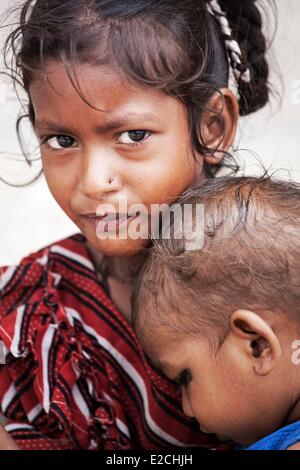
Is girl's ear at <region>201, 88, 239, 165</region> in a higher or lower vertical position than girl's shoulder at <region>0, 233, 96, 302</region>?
higher

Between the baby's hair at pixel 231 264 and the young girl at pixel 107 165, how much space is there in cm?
14

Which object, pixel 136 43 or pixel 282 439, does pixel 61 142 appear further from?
pixel 282 439

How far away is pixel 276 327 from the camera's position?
3.93 feet

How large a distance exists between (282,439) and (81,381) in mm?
435

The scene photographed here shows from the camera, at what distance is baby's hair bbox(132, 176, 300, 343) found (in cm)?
119

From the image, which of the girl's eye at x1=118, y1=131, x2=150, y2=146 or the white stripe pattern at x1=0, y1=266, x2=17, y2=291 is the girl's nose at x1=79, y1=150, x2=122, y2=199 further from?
the white stripe pattern at x1=0, y1=266, x2=17, y2=291

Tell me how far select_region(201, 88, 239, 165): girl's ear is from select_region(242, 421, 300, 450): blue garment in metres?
0.48

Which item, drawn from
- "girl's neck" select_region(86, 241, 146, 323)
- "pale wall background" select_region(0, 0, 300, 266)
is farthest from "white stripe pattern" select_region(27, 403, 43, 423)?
"pale wall background" select_region(0, 0, 300, 266)

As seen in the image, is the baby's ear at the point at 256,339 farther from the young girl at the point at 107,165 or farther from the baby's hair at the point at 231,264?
the young girl at the point at 107,165

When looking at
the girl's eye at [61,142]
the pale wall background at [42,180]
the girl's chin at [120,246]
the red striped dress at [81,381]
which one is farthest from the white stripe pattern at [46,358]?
the pale wall background at [42,180]

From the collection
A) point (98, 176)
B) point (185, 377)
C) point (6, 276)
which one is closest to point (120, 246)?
point (98, 176)

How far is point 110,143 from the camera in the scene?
132 centimetres

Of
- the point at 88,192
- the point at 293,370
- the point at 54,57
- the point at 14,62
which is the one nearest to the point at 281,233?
the point at 293,370

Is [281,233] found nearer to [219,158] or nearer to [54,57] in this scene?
[219,158]
